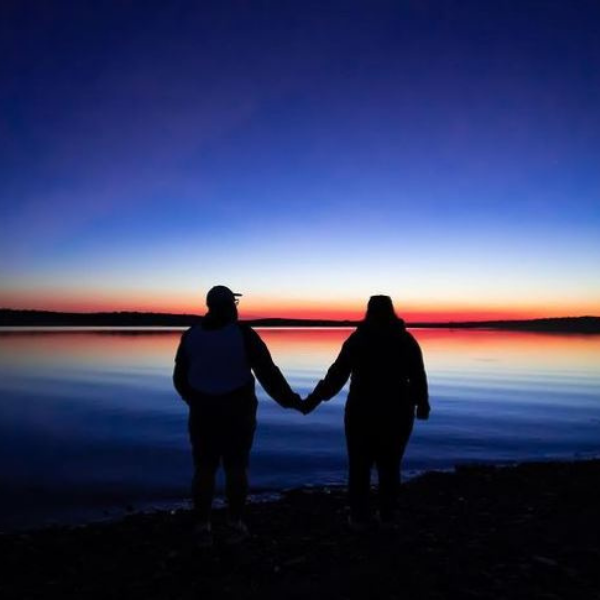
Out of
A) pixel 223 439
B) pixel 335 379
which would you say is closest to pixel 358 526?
pixel 335 379

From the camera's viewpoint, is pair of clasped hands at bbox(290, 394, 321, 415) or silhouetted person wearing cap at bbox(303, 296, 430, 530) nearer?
silhouetted person wearing cap at bbox(303, 296, 430, 530)

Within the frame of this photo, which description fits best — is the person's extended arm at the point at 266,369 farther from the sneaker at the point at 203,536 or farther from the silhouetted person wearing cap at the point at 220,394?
the sneaker at the point at 203,536

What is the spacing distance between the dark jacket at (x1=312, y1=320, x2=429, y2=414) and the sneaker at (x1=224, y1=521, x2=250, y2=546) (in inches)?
71.1

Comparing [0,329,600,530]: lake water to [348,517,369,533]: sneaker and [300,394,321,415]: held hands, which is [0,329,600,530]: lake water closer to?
[300,394,321,415]: held hands

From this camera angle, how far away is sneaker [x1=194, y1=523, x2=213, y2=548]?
6.68 m

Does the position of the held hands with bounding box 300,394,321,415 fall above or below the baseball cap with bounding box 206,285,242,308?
below

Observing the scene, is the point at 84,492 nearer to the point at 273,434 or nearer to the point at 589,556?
the point at 273,434

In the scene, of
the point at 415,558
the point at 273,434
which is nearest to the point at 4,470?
the point at 273,434

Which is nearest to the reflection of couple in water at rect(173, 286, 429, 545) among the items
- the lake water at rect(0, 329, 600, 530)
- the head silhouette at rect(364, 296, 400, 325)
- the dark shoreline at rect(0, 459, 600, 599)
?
the head silhouette at rect(364, 296, 400, 325)

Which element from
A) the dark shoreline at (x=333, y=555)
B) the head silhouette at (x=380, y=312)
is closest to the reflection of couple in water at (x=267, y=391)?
the head silhouette at (x=380, y=312)

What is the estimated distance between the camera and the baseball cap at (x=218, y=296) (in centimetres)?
663

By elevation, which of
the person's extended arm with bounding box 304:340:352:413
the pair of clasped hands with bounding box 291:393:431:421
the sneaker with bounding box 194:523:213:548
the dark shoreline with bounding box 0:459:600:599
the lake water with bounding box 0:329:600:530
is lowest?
the lake water with bounding box 0:329:600:530

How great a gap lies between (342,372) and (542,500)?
4.12 metres

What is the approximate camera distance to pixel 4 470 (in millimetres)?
12711
